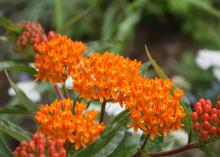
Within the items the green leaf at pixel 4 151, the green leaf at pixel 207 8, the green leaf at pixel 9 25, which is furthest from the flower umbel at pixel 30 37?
the green leaf at pixel 207 8

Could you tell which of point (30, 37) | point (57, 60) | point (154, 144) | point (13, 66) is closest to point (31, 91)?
point (30, 37)

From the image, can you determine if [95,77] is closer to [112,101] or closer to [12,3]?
[112,101]

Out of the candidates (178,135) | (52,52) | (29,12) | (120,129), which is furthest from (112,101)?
(29,12)

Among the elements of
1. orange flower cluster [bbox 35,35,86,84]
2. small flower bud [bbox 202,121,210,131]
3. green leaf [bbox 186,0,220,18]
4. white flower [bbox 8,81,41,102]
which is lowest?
small flower bud [bbox 202,121,210,131]

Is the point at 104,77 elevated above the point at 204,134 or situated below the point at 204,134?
above

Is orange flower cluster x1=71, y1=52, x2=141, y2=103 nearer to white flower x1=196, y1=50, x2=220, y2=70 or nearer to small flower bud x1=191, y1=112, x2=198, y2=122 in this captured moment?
small flower bud x1=191, y1=112, x2=198, y2=122

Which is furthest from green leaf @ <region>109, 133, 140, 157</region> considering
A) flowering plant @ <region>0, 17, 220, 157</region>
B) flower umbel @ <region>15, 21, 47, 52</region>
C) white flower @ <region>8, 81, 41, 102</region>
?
white flower @ <region>8, 81, 41, 102</region>

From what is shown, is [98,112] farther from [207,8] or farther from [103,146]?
[207,8]
